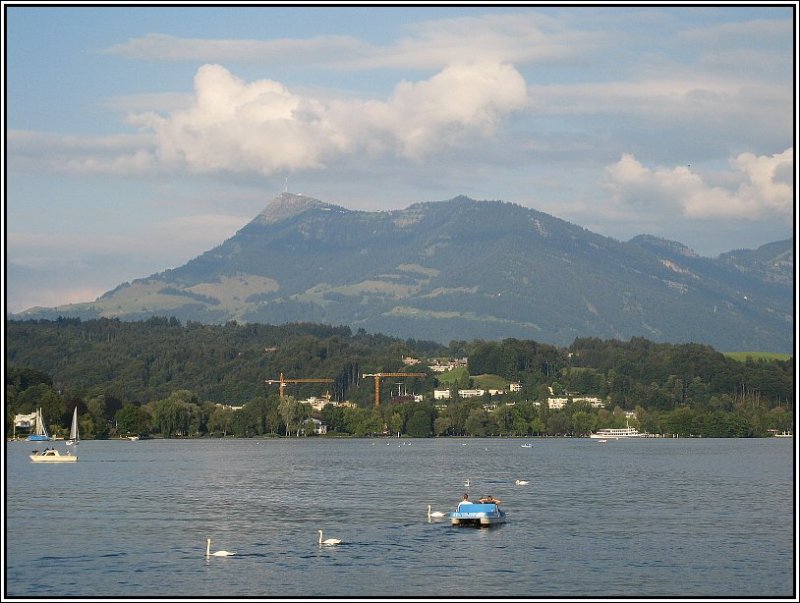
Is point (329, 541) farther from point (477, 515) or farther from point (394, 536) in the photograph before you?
point (477, 515)

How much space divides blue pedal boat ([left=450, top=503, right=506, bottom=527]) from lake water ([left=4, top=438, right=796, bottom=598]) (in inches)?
34.6

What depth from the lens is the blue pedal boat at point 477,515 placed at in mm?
87750

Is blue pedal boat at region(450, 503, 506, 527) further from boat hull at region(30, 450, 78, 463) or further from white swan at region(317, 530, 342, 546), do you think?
boat hull at region(30, 450, 78, 463)

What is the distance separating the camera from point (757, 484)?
5162 inches

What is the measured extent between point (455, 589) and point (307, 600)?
7553 millimetres

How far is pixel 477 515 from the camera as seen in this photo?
87938 millimetres

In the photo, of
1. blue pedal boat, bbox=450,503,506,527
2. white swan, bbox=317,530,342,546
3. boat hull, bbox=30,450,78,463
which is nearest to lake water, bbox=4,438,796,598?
blue pedal boat, bbox=450,503,506,527

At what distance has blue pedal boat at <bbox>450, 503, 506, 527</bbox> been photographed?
87.8 metres

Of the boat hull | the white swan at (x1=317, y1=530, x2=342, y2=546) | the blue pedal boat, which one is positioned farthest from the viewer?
the boat hull

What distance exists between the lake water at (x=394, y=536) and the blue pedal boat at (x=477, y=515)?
2.89 ft

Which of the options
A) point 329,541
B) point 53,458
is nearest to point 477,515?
point 329,541

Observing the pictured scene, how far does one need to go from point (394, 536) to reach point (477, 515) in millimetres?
9139

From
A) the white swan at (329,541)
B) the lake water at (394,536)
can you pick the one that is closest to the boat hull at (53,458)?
the lake water at (394,536)

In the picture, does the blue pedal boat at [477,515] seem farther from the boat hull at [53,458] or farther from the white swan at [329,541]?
the boat hull at [53,458]
